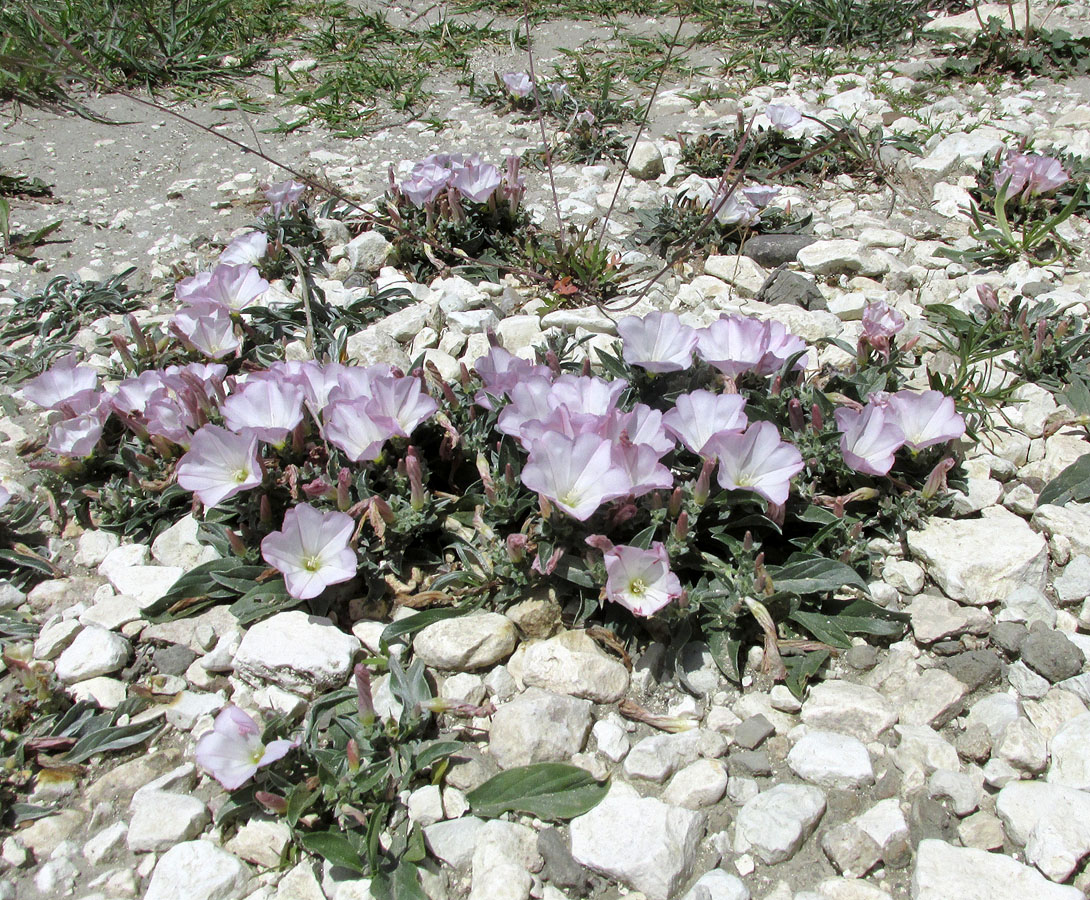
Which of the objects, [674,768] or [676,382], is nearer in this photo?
[674,768]

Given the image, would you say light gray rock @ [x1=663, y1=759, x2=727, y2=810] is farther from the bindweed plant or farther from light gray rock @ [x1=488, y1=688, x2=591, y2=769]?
the bindweed plant

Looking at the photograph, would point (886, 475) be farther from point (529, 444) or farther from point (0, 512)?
point (0, 512)

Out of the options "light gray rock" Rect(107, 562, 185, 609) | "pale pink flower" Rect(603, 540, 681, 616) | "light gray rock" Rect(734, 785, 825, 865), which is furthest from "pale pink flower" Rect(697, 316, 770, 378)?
"light gray rock" Rect(107, 562, 185, 609)

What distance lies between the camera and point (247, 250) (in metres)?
3.86

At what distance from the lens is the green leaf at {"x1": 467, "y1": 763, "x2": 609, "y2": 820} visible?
202 cm

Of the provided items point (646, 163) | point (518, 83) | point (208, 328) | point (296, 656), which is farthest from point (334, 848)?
point (518, 83)

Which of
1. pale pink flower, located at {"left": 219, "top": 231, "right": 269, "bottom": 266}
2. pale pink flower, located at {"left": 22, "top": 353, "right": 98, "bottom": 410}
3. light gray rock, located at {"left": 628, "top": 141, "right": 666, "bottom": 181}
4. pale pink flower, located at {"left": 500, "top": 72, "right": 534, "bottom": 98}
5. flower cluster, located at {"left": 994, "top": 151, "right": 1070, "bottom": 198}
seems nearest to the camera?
pale pink flower, located at {"left": 22, "top": 353, "right": 98, "bottom": 410}

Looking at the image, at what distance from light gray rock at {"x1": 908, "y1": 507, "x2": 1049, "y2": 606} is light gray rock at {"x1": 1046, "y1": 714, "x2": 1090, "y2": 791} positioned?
1.46ft

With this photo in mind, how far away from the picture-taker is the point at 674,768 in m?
2.11

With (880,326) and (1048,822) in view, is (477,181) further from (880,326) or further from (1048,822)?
(1048,822)

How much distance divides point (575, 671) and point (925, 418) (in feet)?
4.52

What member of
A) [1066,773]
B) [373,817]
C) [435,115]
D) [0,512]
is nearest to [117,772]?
[373,817]

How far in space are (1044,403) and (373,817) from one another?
8.72 feet

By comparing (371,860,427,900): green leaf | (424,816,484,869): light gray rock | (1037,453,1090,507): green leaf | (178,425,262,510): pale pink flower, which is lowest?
(424,816,484,869): light gray rock
